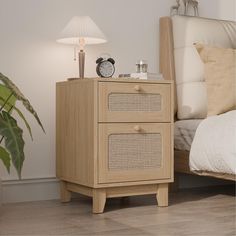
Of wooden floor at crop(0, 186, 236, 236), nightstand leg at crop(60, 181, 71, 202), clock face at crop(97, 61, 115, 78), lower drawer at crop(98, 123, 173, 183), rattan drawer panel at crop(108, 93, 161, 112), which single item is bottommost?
wooden floor at crop(0, 186, 236, 236)

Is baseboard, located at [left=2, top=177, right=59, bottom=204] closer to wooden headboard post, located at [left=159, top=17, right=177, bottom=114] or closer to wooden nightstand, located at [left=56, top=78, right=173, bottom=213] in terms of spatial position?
Answer: wooden nightstand, located at [left=56, top=78, right=173, bottom=213]

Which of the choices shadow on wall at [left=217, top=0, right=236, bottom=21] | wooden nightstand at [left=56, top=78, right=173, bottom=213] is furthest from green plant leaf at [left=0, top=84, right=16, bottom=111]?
shadow on wall at [left=217, top=0, right=236, bottom=21]

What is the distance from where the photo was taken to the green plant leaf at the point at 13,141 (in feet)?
5.34

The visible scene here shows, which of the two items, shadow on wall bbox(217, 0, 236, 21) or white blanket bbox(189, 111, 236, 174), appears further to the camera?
shadow on wall bbox(217, 0, 236, 21)

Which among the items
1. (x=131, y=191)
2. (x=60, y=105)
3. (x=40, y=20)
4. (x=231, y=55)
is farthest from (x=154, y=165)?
(x=40, y=20)

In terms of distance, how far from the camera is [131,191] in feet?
7.75

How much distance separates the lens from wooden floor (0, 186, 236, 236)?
1.90 meters

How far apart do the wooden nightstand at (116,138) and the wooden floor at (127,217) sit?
10cm

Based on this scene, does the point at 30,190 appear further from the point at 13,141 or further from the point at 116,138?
the point at 13,141

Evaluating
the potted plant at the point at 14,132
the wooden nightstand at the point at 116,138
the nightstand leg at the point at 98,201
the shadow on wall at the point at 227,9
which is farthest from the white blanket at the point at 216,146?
the shadow on wall at the point at 227,9

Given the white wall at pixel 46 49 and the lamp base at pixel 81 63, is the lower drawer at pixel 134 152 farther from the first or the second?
the white wall at pixel 46 49

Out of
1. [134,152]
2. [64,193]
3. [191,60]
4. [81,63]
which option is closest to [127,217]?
[134,152]

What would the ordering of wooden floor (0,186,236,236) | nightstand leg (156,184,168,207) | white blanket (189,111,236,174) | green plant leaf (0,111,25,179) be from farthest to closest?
nightstand leg (156,184,168,207) → white blanket (189,111,236,174) → wooden floor (0,186,236,236) → green plant leaf (0,111,25,179)

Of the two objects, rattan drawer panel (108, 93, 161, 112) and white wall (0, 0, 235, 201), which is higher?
white wall (0, 0, 235, 201)
